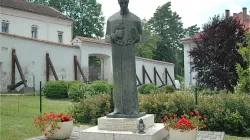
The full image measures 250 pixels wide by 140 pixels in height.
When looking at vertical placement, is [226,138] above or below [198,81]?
below

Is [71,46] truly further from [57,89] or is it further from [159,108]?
[159,108]

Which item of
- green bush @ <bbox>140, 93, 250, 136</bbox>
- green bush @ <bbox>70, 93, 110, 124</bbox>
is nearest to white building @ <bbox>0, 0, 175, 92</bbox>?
green bush @ <bbox>70, 93, 110, 124</bbox>

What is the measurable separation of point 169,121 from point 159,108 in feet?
13.0

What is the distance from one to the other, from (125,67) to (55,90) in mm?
13633

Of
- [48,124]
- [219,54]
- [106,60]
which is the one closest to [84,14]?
[106,60]

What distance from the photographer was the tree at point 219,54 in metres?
23.6

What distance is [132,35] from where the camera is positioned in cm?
757

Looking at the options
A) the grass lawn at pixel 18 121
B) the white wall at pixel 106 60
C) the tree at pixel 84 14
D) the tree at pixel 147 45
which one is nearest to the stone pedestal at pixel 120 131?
the grass lawn at pixel 18 121

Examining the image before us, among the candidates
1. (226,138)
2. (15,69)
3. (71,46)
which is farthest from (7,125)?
(71,46)

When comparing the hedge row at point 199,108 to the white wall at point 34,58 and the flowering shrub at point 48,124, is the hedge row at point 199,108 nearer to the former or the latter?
the flowering shrub at point 48,124

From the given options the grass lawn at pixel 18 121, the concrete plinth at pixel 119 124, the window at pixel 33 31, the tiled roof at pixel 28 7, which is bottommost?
the grass lawn at pixel 18 121

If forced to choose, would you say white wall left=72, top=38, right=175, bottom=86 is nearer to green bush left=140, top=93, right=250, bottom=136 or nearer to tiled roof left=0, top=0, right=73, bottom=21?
tiled roof left=0, top=0, right=73, bottom=21

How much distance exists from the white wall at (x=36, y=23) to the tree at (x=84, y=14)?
493 inches

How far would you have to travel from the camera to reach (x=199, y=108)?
37.1 ft
